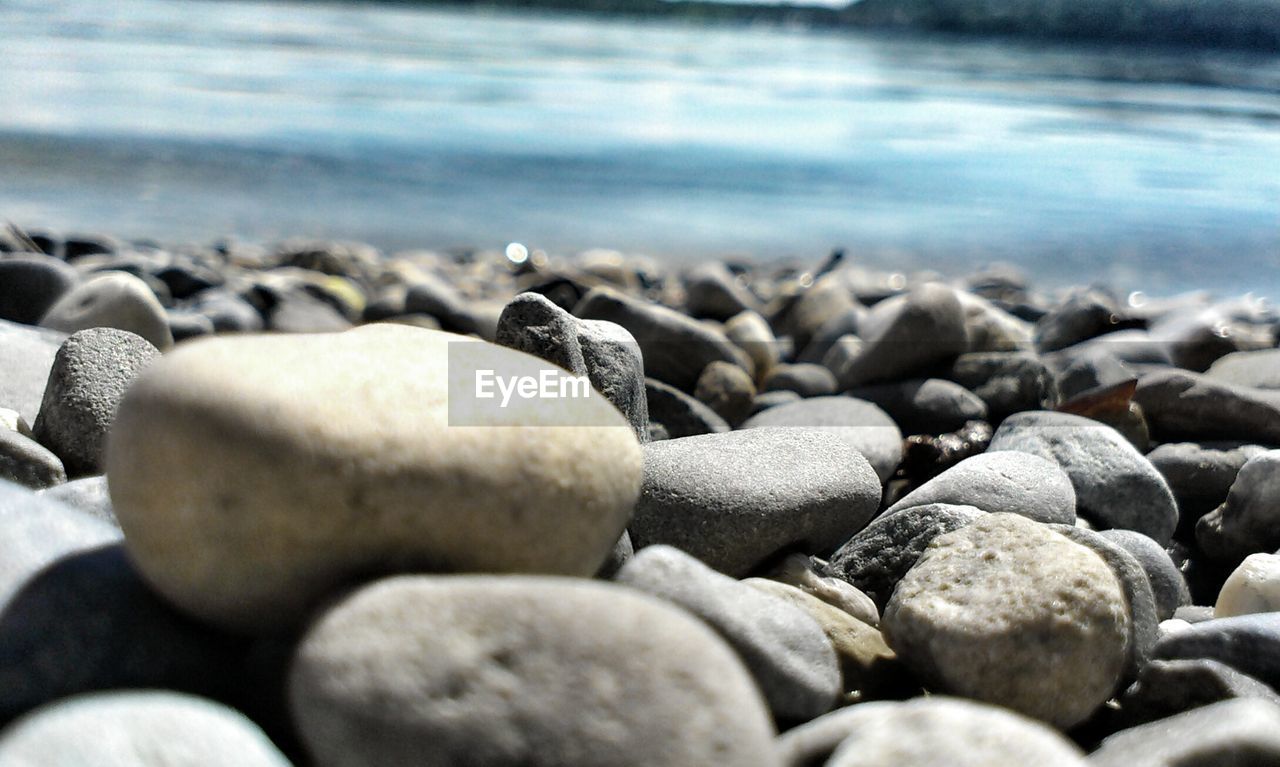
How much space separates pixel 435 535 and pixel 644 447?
1.02 metres

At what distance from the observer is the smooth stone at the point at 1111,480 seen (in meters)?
2.84

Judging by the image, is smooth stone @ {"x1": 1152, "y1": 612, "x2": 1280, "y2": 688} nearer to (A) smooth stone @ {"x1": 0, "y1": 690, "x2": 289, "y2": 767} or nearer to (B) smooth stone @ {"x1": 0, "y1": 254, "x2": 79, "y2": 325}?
(A) smooth stone @ {"x1": 0, "y1": 690, "x2": 289, "y2": 767}

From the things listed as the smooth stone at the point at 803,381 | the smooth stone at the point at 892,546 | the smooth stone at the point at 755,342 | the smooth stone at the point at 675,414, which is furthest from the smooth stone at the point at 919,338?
the smooth stone at the point at 892,546

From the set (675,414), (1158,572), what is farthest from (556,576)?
(675,414)

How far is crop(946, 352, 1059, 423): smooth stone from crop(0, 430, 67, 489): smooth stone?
2973 millimetres

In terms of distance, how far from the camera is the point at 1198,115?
1809 centimetres

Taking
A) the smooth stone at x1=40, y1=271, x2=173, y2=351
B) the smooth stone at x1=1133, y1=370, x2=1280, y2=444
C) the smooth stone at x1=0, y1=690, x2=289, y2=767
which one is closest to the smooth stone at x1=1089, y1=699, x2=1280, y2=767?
the smooth stone at x1=0, y1=690, x2=289, y2=767

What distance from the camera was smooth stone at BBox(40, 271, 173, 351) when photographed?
12.3ft

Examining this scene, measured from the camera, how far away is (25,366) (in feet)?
10.00

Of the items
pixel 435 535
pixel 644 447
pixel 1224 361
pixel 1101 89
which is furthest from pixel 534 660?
pixel 1101 89

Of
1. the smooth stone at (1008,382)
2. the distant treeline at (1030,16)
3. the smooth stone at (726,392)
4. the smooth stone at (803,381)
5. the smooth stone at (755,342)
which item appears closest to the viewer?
the smooth stone at (1008,382)

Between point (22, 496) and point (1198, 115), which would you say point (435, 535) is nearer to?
Answer: point (22, 496)

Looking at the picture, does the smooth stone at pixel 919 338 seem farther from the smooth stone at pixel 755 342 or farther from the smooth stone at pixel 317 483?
the smooth stone at pixel 317 483

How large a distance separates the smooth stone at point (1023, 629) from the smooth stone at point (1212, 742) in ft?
0.47
